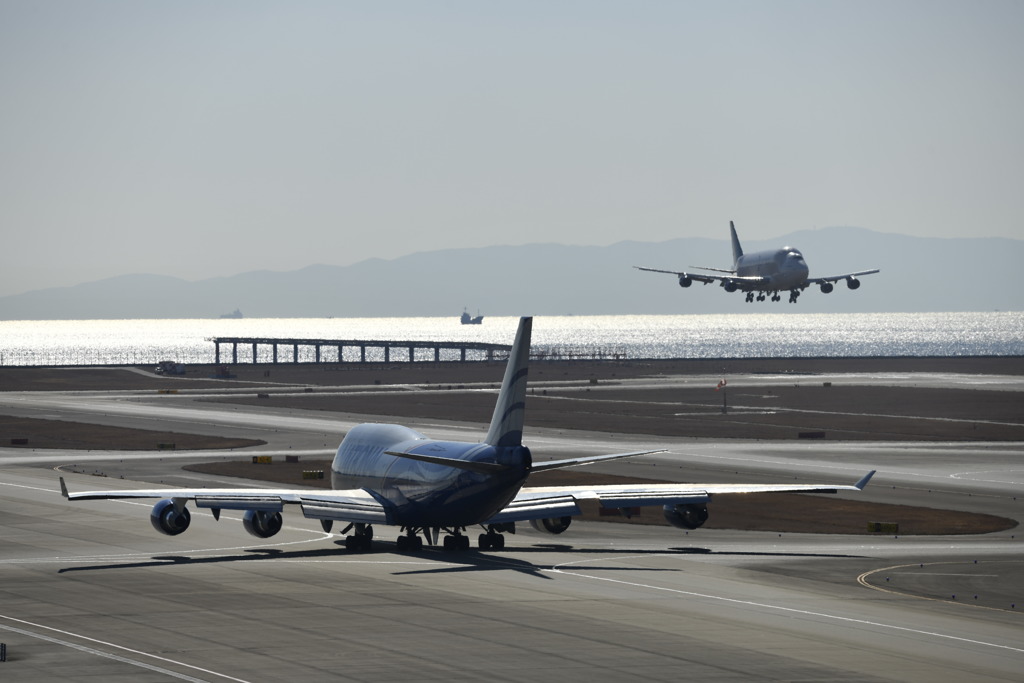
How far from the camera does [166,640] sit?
4091 centimetres

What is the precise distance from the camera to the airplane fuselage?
51.2m

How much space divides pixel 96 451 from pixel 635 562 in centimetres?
6606

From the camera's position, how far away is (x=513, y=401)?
51.6 metres

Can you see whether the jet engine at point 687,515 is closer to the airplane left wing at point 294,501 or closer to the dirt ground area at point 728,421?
the dirt ground area at point 728,421

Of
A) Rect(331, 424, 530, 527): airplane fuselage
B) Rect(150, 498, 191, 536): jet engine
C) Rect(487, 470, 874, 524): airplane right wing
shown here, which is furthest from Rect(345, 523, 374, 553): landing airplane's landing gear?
Rect(150, 498, 191, 536): jet engine

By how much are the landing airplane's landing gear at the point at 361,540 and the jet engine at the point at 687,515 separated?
38.5ft

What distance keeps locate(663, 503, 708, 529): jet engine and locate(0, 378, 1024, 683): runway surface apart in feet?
4.59

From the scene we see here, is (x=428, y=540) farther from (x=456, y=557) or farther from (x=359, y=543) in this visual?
(x=359, y=543)

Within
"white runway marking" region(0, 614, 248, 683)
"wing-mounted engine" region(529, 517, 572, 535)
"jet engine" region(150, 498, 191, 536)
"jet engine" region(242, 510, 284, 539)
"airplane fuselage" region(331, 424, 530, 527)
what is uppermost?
"airplane fuselage" region(331, 424, 530, 527)

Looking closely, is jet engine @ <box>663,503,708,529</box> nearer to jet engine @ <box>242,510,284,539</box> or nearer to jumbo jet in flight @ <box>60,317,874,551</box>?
jumbo jet in flight @ <box>60,317,874,551</box>

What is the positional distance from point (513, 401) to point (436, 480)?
4.41 meters

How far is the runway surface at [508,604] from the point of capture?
3797cm

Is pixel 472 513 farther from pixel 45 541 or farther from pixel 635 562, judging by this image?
pixel 45 541

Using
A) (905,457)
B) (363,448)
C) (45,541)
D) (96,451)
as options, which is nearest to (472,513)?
(363,448)
